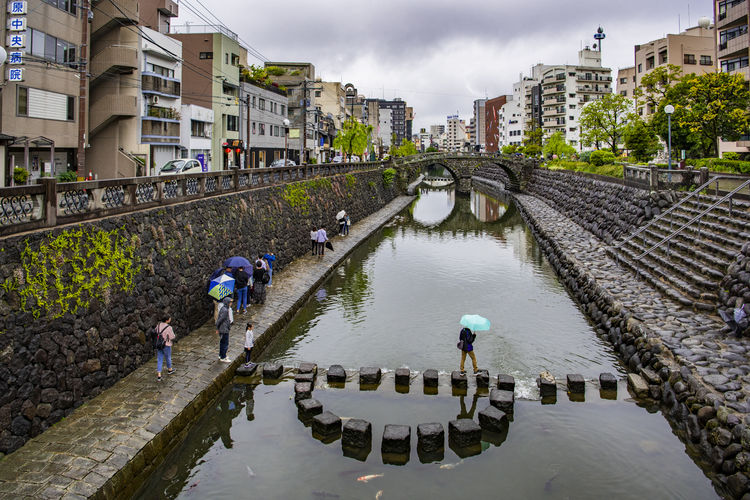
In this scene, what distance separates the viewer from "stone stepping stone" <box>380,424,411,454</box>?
10.5 metres

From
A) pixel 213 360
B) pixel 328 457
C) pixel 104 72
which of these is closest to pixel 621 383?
pixel 328 457

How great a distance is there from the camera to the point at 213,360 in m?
13.6

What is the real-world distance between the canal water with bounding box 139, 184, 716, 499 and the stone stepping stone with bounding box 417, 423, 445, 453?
18 centimetres

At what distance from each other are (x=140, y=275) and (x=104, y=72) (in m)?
30.2

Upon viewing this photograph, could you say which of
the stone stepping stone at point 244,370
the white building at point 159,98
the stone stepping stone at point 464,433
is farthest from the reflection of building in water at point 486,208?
the stone stepping stone at point 464,433

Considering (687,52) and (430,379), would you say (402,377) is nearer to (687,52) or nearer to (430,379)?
(430,379)

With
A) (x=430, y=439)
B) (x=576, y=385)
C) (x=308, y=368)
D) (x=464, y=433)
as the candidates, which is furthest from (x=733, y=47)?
(x=430, y=439)

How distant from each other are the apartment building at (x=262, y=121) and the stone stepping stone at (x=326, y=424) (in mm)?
42987

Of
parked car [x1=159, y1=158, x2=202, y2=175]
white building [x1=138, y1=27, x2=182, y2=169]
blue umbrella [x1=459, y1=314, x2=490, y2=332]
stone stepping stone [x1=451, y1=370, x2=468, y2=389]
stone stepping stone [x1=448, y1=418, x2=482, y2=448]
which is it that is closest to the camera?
stone stepping stone [x1=448, y1=418, x2=482, y2=448]

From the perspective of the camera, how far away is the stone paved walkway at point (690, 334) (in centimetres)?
1094

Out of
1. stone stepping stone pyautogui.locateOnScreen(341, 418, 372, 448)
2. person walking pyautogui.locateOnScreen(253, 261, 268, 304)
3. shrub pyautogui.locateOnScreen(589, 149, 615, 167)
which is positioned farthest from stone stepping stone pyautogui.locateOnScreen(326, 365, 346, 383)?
shrub pyautogui.locateOnScreen(589, 149, 615, 167)

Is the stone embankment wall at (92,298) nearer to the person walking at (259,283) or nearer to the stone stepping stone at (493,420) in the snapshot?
the person walking at (259,283)

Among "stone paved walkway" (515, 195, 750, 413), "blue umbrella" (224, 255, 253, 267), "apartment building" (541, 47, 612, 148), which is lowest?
"stone paved walkway" (515, 195, 750, 413)

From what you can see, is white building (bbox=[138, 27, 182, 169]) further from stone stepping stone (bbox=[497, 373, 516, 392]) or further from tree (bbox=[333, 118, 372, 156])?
stone stepping stone (bbox=[497, 373, 516, 392])
